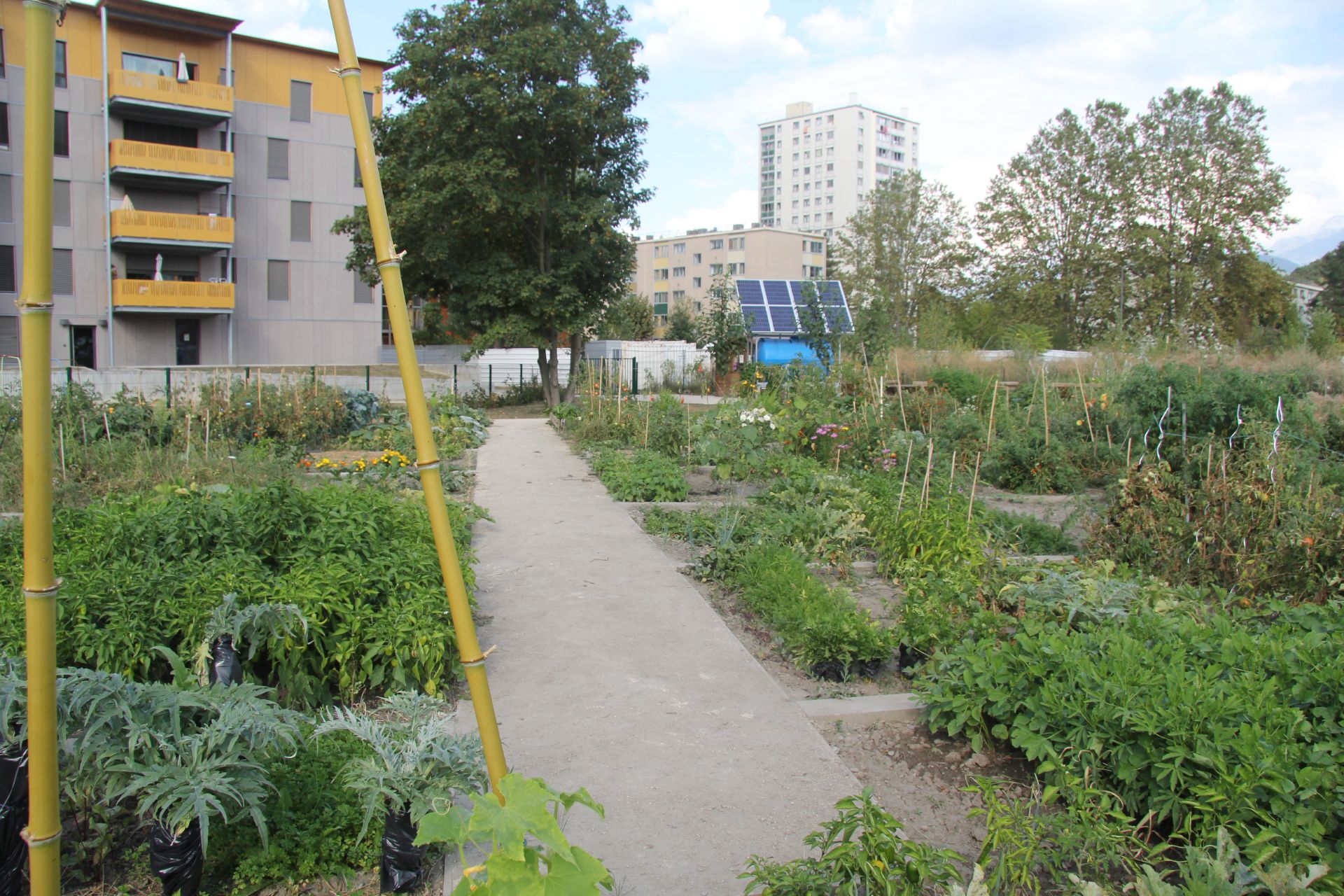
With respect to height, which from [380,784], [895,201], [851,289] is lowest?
[380,784]

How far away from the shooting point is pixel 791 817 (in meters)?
3.17

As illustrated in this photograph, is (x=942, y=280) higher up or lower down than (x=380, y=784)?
higher up

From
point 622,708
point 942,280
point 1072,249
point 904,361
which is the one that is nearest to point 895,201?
point 942,280

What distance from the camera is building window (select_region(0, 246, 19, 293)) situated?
31109 mm

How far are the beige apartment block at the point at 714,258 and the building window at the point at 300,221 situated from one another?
52758mm

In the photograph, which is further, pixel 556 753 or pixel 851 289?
pixel 851 289

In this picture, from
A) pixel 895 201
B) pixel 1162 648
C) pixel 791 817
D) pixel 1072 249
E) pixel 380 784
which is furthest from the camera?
pixel 895 201

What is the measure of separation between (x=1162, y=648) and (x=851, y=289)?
52955mm

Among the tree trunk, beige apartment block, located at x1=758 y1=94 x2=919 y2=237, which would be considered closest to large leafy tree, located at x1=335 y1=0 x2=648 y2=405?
the tree trunk

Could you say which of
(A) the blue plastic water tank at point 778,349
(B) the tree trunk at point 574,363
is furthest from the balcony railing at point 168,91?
(A) the blue plastic water tank at point 778,349

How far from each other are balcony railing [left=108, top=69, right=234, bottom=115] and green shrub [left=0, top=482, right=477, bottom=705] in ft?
104

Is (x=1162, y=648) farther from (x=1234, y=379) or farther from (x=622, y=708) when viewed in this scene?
(x=1234, y=379)

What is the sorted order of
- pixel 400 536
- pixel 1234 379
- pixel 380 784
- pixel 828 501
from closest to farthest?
pixel 380 784 → pixel 400 536 → pixel 828 501 → pixel 1234 379

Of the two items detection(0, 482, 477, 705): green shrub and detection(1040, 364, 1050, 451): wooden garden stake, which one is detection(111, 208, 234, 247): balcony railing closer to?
detection(1040, 364, 1050, 451): wooden garden stake
